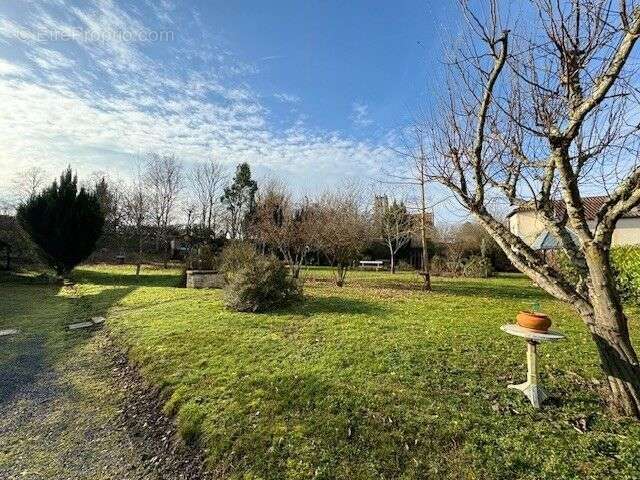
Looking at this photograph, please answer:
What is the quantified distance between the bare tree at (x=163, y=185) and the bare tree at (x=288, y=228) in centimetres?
1549

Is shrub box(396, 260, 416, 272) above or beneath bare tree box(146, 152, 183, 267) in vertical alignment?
beneath

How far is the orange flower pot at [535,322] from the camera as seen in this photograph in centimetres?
356

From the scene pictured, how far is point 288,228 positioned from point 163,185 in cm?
2103

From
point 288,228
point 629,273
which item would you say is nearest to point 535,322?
point 629,273

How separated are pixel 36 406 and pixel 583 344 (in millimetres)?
7675

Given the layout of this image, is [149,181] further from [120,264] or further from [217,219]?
[120,264]

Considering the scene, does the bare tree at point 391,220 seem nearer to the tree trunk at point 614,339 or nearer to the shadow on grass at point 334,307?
the shadow on grass at point 334,307

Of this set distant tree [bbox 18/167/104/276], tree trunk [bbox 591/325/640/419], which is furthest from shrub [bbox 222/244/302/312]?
distant tree [bbox 18/167/104/276]

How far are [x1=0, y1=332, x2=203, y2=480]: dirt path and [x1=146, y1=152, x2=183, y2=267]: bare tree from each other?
27.9 m

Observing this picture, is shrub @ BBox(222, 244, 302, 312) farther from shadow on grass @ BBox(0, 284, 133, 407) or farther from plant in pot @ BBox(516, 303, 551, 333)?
plant in pot @ BBox(516, 303, 551, 333)

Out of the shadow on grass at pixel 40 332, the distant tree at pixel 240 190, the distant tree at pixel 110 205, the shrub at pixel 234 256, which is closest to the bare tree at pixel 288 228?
the shrub at pixel 234 256

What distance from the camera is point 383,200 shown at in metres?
25.2

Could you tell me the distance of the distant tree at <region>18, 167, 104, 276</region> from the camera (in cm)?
1595

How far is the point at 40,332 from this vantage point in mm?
7688
